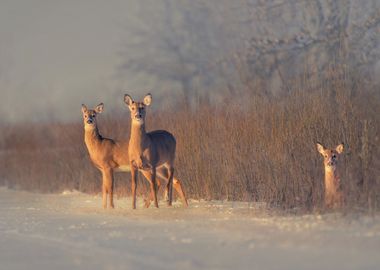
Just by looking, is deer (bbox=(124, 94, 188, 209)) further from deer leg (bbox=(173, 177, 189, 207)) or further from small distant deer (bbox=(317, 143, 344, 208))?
small distant deer (bbox=(317, 143, 344, 208))

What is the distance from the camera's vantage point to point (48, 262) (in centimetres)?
802

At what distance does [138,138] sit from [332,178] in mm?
3901

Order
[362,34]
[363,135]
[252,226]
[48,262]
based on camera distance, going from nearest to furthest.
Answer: [48,262] → [252,226] → [363,135] → [362,34]

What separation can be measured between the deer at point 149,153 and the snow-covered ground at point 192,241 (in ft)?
5.42

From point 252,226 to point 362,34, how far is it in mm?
9968

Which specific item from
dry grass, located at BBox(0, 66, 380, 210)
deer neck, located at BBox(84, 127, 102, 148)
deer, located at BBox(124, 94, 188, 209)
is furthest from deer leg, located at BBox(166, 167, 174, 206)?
deer neck, located at BBox(84, 127, 102, 148)

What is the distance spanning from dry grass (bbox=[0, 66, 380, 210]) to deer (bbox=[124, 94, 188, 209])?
889 mm

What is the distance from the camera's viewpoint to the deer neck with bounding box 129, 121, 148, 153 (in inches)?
571

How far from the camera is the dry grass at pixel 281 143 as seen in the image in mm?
12438

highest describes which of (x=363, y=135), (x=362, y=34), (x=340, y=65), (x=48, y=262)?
(x=362, y=34)

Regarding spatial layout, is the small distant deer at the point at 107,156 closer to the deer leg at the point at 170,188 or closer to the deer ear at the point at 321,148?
the deer leg at the point at 170,188

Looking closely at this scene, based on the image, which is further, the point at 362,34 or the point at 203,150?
the point at 362,34

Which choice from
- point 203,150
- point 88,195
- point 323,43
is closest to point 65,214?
point 203,150

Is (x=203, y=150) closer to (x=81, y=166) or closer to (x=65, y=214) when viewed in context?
(x=65, y=214)
